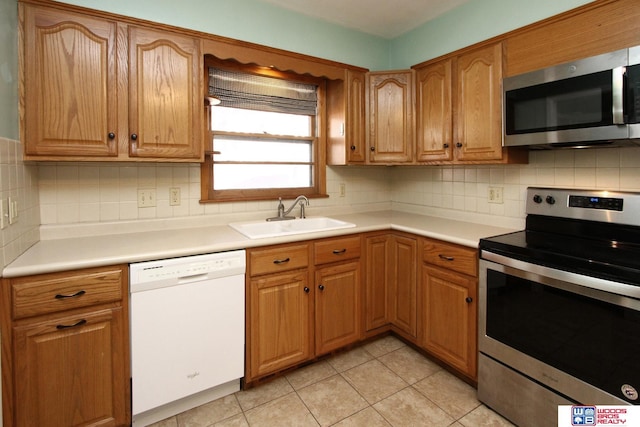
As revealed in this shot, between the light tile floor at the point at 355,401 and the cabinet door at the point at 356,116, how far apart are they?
1571 mm

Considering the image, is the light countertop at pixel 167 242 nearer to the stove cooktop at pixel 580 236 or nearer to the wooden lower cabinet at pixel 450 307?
the wooden lower cabinet at pixel 450 307

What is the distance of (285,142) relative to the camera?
2816mm

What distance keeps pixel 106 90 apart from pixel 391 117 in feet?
6.34

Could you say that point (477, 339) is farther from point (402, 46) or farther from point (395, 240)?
point (402, 46)

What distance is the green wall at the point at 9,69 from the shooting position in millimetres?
1486

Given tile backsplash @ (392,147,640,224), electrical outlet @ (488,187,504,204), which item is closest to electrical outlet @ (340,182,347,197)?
tile backsplash @ (392,147,640,224)

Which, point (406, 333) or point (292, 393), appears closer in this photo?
point (292, 393)

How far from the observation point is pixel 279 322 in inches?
81.0

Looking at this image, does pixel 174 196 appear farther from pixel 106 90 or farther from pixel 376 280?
pixel 376 280

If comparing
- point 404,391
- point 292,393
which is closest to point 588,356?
point 404,391

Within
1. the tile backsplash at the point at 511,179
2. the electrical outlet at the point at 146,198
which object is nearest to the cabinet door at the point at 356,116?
the tile backsplash at the point at 511,179

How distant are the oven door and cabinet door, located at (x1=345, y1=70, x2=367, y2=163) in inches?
51.5

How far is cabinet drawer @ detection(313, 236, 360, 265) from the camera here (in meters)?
2.17

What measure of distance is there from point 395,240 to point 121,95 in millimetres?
1958
